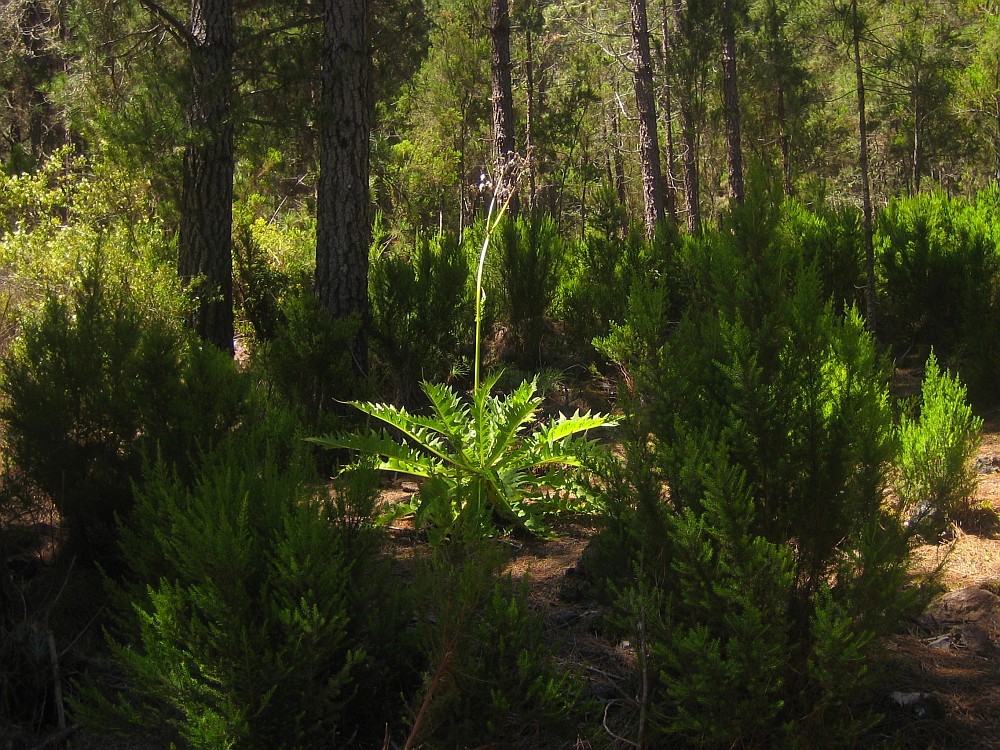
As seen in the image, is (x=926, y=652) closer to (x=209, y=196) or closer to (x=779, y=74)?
(x=209, y=196)

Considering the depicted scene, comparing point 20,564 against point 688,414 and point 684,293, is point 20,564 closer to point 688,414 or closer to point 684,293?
point 688,414

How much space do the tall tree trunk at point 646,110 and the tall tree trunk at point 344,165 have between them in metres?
7.28

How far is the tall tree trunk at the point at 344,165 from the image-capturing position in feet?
19.0

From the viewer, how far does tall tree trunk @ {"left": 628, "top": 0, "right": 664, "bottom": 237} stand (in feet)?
41.0

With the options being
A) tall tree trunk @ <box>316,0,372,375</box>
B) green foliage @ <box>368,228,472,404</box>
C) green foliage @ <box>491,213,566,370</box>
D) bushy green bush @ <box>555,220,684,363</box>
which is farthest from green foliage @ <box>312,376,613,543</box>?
green foliage @ <box>491,213,566,370</box>

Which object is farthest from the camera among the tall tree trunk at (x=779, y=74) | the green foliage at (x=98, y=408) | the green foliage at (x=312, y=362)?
the tall tree trunk at (x=779, y=74)

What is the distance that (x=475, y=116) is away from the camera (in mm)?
16781

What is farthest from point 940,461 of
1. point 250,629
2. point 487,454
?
point 250,629

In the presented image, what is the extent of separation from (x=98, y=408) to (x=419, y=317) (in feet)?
10.00

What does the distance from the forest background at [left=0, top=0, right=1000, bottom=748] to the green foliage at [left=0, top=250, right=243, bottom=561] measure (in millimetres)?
13

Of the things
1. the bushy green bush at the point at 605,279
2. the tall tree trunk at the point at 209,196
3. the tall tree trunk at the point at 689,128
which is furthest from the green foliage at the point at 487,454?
the tall tree trunk at the point at 689,128

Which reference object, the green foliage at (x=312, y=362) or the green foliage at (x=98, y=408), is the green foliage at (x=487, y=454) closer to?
the green foliage at (x=98, y=408)

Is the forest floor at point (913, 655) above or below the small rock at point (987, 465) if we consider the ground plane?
below

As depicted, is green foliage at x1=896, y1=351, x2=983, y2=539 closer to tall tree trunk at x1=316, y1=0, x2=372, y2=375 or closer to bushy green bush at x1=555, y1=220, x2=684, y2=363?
bushy green bush at x1=555, y1=220, x2=684, y2=363
